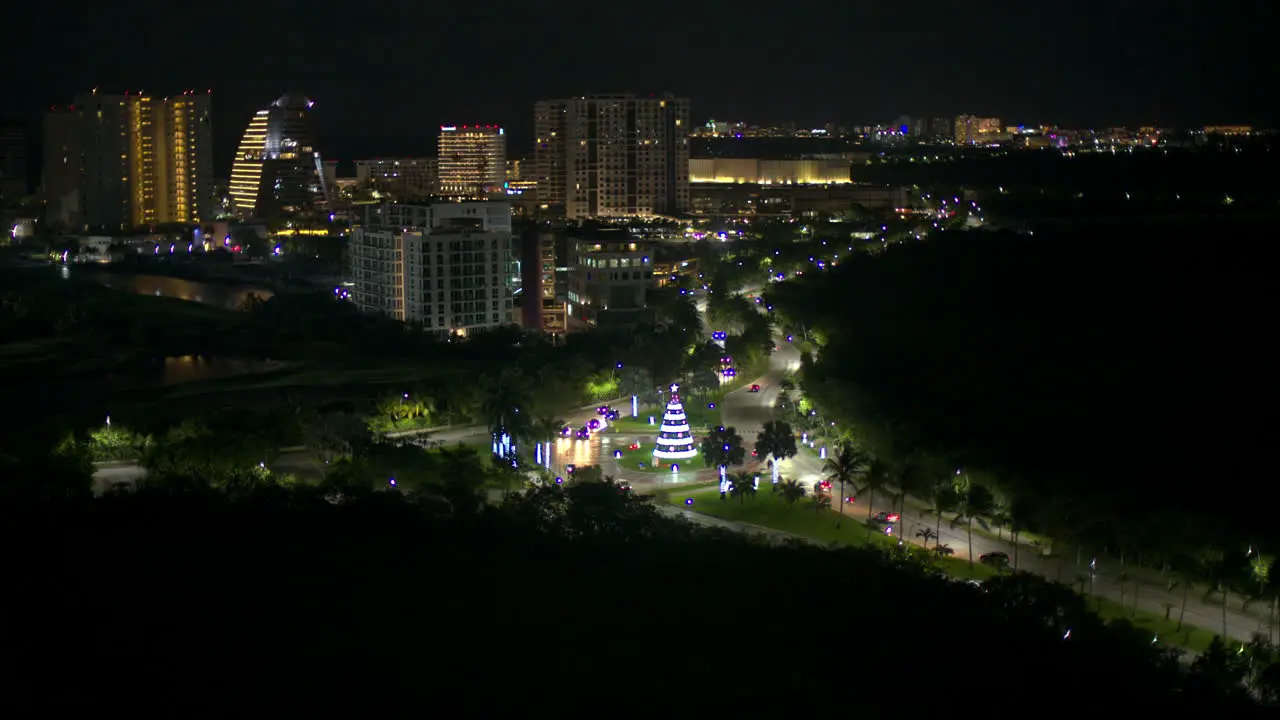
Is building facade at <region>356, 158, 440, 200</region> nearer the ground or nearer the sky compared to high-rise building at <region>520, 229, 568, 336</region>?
nearer the sky

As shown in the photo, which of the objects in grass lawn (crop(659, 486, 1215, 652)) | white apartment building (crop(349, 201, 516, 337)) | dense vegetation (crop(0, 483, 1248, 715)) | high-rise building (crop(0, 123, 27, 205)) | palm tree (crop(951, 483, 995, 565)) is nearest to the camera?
dense vegetation (crop(0, 483, 1248, 715))

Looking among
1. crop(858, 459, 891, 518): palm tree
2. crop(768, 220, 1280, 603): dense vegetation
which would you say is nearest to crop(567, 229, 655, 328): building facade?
crop(768, 220, 1280, 603): dense vegetation

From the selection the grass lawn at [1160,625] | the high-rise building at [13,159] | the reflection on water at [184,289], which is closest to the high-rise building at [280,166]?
the high-rise building at [13,159]

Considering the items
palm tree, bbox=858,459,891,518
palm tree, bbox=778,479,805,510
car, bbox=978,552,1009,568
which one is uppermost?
palm tree, bbox=858,459,891,518

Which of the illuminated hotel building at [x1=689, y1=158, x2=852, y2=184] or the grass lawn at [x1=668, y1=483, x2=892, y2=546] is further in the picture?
the illuminated hotel building at [x1=689, y1=158, x2=852, y2=184]

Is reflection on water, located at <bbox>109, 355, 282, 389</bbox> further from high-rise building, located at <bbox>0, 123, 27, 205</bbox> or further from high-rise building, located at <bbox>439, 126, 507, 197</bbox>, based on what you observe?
high-rise building, located at <bbox>439, 126, 507, 197</bbox>

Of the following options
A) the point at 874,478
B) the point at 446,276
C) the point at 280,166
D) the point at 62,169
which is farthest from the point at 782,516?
the point at 280,166
